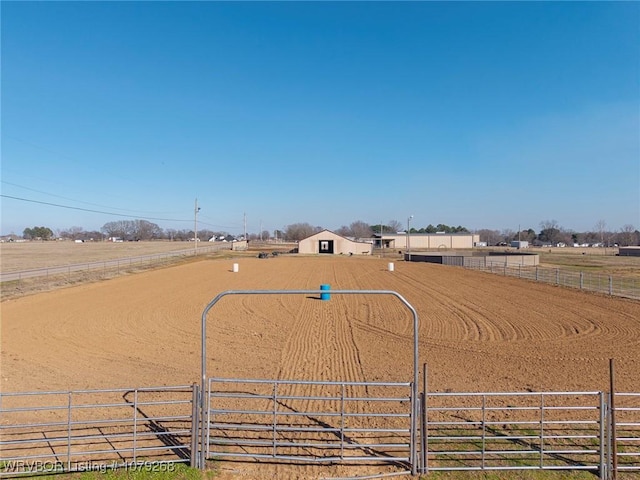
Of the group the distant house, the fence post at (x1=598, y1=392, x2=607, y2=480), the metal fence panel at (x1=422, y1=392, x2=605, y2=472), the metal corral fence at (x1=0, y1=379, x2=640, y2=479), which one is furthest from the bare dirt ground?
the distant house

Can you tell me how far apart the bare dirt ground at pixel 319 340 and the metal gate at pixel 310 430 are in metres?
0.46

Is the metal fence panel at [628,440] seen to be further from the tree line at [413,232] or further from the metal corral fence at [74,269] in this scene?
the tree line at [413,232]

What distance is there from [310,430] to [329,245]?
72746 mm

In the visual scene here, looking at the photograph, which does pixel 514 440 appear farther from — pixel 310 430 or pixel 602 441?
pixel 310 430

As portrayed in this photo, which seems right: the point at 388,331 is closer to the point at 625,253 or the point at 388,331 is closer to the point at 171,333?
the point at 171,333

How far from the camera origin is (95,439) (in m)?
6.48

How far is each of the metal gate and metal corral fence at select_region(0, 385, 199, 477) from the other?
629 mm

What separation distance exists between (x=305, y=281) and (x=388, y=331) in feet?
53.1

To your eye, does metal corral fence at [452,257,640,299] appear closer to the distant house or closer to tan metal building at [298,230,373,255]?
tan metal building at [298,230,373,255]

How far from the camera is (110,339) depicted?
13211 millimetres

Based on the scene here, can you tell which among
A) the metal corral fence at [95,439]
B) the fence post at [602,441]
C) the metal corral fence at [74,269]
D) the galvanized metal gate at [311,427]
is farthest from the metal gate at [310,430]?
the metal corral fence at [74,269]

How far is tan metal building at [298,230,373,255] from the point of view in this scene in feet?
254

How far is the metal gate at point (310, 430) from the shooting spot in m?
5.91

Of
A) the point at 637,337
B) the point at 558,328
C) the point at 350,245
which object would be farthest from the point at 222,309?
the point at 350,245
